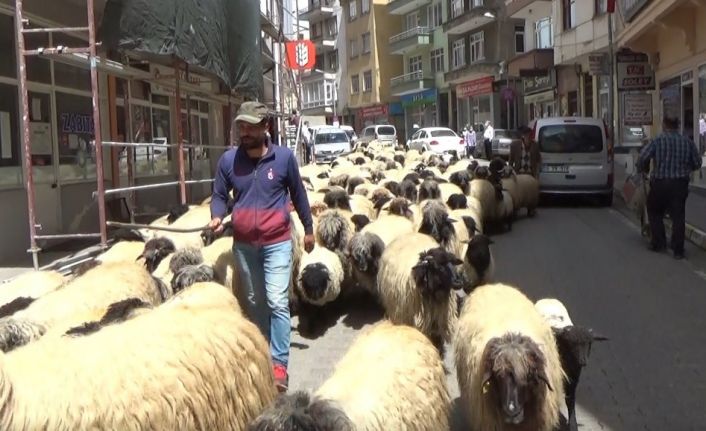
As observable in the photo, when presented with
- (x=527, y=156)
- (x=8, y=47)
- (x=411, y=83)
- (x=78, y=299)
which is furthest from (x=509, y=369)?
(x=411, y=83)

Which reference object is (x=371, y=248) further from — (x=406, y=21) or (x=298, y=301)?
(x=406, y=21)

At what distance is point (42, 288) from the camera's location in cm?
645

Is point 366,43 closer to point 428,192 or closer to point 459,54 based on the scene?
point 459,54

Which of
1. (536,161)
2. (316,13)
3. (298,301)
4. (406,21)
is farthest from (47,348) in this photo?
(316,13)

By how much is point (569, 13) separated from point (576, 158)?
54.6ft

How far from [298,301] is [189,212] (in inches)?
112

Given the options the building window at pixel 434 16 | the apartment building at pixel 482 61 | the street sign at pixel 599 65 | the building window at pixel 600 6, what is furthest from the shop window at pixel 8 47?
the building window at pixel 434 16

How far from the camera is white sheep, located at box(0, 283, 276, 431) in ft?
10.5

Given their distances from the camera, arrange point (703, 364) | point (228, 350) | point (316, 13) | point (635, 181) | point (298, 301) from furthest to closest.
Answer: point (316, 13), point (635, 181), point (298, 301), point (703, 364), point (228, 350)

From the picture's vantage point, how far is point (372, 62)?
64.5 m

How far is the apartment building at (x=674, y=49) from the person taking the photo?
18.3 meters

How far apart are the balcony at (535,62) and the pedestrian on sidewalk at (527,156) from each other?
18237mm

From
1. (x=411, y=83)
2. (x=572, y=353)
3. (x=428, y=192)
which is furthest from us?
(x=411, y=83)

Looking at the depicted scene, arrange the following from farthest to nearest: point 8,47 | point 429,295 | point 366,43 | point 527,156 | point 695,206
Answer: point 366,43 → point 527,156 → point 695,206 → point 8,47 → point 429,295
